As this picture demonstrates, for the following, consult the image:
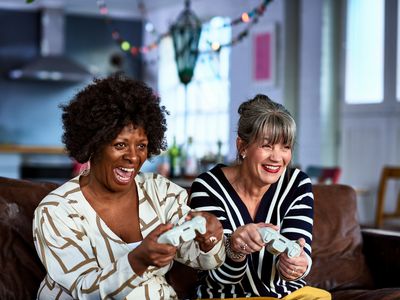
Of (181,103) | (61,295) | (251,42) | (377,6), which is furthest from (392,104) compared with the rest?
(61,295)

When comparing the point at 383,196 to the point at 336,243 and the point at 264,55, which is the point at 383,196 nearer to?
the point at 264,55

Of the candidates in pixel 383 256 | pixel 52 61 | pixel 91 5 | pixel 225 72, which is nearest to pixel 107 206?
pixel 383 256

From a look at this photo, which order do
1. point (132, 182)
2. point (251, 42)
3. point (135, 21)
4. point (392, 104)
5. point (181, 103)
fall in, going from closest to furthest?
point (132, 182) < point (392, 104) < point (251, 42) < point (181, 103) < point (135, 21)

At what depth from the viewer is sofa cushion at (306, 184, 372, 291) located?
9.87ft

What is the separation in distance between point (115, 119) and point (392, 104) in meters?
4.97

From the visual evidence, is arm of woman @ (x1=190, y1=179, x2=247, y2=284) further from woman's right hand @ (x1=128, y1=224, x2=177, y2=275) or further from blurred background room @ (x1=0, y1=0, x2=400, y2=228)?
blurred background room @ (x1=0, y1=0, x2=400, y2=228)

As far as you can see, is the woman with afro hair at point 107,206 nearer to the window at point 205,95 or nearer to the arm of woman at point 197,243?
the arm of woman at point 197,243

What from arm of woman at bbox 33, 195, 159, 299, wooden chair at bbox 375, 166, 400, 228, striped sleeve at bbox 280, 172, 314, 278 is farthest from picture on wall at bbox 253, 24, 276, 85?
arm of woman at bbox 33, 195, 159, 299

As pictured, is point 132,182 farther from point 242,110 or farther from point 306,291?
point 306,291

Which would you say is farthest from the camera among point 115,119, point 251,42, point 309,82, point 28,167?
point 28,167

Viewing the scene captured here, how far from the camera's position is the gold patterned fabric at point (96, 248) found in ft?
6.26

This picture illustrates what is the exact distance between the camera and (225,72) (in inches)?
354

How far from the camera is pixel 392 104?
21.8 ft

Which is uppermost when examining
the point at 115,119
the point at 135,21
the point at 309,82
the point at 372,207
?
the point at 135,21
